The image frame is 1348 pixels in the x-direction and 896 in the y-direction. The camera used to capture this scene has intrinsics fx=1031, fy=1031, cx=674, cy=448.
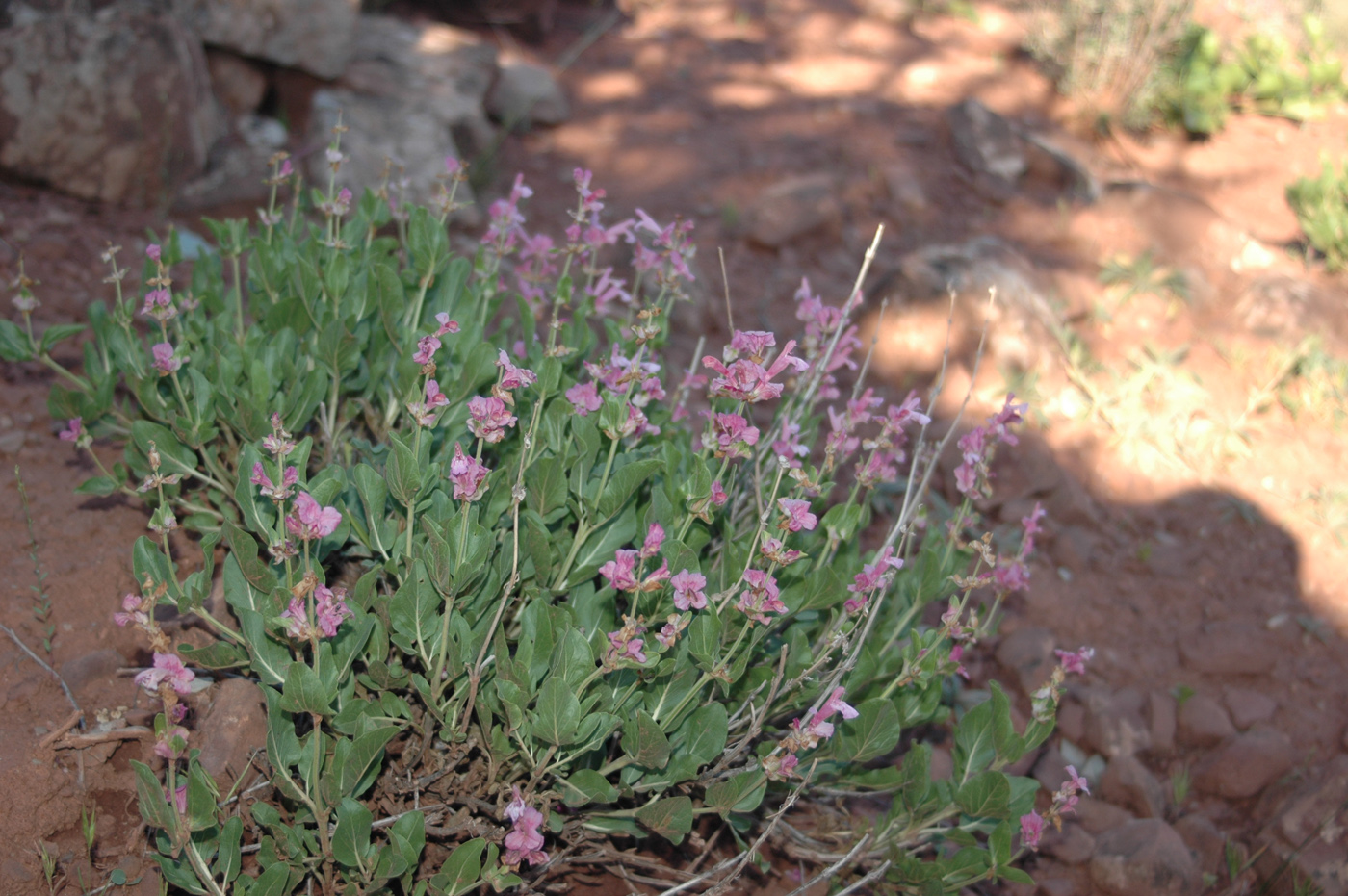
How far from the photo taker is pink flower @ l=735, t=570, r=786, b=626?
1.82 meters


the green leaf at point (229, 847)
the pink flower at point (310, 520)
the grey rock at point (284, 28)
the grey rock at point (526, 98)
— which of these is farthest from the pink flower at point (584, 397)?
the grey rock at point (526, 98)

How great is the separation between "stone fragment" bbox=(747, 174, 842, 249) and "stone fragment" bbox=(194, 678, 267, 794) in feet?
10.6

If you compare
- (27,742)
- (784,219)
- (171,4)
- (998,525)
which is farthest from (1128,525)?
(171,4)

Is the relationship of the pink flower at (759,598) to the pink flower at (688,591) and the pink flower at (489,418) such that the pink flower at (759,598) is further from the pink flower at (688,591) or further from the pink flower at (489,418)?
the pink flower at (489,418)

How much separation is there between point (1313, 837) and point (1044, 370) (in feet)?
6.65

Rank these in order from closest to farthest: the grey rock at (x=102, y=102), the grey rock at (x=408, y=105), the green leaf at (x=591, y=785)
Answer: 1. the green leaf at (x=591, y=785)
2. the grey rock at (x=102, y=102)
3. the grey rock at (x=408, y=105)

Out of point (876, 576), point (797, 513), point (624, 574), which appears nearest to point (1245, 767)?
point (876, 576)

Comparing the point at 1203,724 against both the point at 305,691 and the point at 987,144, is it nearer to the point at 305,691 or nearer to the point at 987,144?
the point at 305,691

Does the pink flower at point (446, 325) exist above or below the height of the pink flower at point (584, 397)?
above

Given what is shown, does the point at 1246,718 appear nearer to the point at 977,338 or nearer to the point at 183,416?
the point at 977,338

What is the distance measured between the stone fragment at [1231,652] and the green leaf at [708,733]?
2084mm

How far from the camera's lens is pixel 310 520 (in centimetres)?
169

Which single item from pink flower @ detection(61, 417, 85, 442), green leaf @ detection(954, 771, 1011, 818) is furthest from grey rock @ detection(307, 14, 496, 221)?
green leaf @ detection(954, 771, 1011, 818)

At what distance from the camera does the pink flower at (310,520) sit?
5.49 ft
